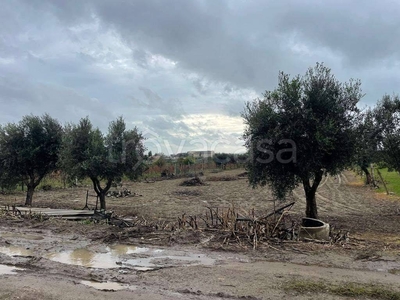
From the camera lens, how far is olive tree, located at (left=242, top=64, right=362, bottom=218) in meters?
13.3

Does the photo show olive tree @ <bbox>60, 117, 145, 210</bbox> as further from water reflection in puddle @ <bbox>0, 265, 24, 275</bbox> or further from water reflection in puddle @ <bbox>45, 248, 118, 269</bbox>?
water reflection in puddle @ <bbox>0, 265, 24, 275</bbox>

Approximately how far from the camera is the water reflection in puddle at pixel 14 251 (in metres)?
10.5

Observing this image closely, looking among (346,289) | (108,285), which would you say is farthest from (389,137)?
(108,285)

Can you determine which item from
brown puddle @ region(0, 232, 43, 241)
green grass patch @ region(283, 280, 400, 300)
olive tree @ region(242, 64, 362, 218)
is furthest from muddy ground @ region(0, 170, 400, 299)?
olive tree @ region(242, 64, 362, 218)

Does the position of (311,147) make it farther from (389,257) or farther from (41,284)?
(41,284)

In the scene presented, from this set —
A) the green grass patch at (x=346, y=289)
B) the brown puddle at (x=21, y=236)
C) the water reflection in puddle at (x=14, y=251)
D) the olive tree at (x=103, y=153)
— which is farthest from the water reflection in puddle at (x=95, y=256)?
the olive tree at (x=103, y=153)

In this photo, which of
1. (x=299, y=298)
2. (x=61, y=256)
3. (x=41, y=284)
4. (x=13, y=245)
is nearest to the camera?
(x=299, y=298)

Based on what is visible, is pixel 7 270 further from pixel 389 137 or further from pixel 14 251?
pixel 389 137

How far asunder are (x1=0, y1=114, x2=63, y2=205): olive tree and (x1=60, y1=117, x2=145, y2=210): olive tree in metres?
4.39

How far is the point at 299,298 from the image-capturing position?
21.9 feet

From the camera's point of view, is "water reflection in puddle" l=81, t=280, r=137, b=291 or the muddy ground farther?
"water reflection in puddle" l=81, t=280, r=137, b=291

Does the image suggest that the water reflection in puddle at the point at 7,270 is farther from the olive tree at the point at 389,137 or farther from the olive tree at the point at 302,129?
the olive tree at the point at 389,137

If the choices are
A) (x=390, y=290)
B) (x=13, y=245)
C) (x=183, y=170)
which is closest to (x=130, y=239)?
(x=13, y=245)

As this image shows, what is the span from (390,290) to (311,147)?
688cm
